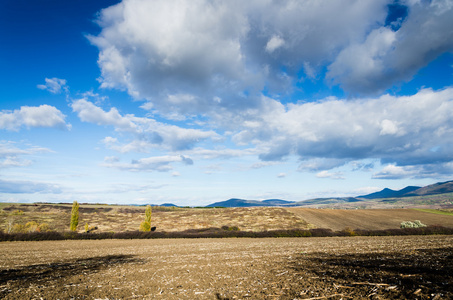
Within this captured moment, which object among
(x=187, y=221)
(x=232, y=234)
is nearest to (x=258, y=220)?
(x=187, y=221)

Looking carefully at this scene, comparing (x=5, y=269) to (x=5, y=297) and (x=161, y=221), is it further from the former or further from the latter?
(x=161, y=221)

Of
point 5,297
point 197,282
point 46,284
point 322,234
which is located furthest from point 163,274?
point 322,234

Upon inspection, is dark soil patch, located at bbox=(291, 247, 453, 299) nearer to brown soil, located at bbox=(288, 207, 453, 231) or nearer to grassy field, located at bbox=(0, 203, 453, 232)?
grassy field, located at bbox=(0, 203, 453, 232)

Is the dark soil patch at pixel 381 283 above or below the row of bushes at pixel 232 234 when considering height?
above

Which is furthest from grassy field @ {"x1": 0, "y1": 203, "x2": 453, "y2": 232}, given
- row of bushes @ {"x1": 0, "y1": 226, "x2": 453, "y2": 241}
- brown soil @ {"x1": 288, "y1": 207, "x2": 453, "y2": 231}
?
row of bushes @ {"x1": 0, "y1": 226, "x2": 453, "y2": 241}

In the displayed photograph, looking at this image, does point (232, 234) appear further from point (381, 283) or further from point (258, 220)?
point (381, 283)

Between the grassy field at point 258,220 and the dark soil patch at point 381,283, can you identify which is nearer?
the dark soil patch at point 381,283

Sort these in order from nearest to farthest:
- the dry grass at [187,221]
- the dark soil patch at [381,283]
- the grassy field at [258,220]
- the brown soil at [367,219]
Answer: the dark soil patch at [381,283] < the brown soil at [367,219] < the grassy field at [258,220] < the dry grass at [187,221]

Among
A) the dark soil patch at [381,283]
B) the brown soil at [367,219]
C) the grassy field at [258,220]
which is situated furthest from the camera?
the grassy field at [258,220]

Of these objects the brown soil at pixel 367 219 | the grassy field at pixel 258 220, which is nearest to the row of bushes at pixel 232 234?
the brown soil at pixel 367 219

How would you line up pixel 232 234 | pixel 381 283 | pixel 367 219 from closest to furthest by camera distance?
1. pixel 381 283
2. pixel 232 234
3. pixel 367 219

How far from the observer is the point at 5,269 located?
19.8 m

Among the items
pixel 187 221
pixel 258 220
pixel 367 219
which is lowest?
pixel 187 221

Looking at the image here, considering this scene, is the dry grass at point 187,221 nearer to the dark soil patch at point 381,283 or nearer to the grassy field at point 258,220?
the grassy field at point 258,220
